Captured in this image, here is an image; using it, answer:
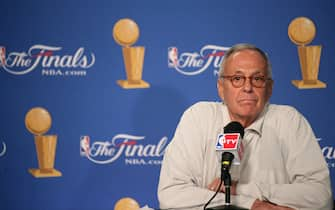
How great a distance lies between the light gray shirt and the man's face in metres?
0.11

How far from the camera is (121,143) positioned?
4191 mm

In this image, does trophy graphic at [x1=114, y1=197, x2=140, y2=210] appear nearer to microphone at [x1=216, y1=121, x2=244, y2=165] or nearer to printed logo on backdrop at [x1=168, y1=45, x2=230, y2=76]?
printed logo on backdrop at [x1=168, y1=45, x2=230, y2=76]

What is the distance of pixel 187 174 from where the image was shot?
→ 2863mm

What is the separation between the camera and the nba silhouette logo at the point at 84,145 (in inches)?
164

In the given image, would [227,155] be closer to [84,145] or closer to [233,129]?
[233,129]

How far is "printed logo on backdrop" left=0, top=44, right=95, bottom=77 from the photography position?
418 cm

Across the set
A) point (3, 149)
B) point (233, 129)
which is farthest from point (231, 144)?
point (3, 149)

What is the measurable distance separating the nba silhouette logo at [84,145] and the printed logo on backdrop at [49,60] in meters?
0.52

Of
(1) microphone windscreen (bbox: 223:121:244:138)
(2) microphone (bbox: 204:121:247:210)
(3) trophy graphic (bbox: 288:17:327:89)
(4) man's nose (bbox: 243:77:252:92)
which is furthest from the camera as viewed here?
(3) trophy graphic (bbox: 288:17:327:89)

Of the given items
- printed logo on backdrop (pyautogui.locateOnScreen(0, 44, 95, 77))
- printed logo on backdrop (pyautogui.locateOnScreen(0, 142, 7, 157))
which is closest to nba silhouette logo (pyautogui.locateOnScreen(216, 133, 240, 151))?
printed logo on backdrop (pyautogui.locateOnScreen(0, 44, 95, 77))

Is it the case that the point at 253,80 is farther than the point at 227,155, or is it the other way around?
the point at 253,80

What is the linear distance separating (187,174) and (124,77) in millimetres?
1506

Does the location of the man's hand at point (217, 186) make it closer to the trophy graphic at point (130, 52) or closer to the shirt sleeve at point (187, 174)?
the shirt sleeve at point (187, 174)

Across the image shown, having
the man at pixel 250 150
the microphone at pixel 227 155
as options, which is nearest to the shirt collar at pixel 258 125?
the man at pixel 250 150
